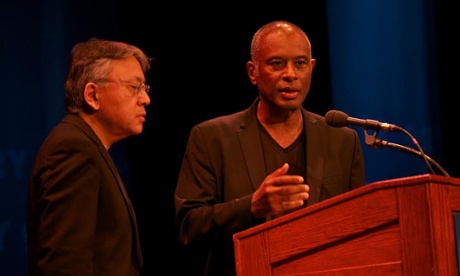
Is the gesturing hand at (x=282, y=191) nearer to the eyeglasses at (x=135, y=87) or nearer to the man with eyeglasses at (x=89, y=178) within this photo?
the man with eyeglasses at (x=89, y=178)

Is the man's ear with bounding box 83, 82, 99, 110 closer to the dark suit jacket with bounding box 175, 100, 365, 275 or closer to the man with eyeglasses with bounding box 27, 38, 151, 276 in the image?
the man with eyeglasses with bounding box 27, 38, 151, 276

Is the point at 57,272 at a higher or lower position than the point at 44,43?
lower

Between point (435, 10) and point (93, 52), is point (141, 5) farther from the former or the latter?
point (93, 52)

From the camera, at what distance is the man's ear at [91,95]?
9.21 feet

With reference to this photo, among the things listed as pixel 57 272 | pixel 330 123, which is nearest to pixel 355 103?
pixel 330 123

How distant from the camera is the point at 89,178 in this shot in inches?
100

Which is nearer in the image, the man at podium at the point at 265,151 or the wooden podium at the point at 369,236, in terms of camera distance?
the wooden podium at the point at 369,236

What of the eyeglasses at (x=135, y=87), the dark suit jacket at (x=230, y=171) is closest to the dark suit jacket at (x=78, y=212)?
the eyeglasses at (x=135, y=87)

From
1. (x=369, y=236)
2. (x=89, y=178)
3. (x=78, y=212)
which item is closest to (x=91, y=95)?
(x=89, y=178)

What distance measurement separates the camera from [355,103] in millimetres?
5098

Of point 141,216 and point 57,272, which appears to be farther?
point 141,216

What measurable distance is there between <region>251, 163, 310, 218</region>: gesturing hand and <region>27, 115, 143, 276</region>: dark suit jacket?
496mm

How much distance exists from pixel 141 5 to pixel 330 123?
2532 millimetres

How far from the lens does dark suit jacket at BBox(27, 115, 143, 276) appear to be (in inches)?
96.0
